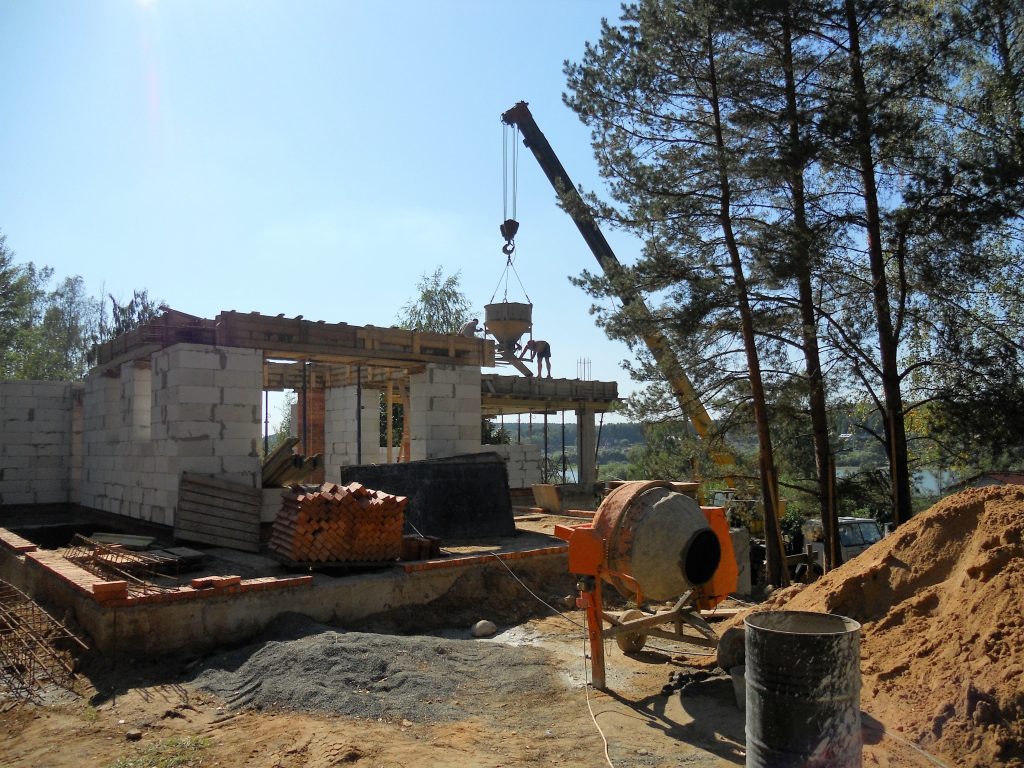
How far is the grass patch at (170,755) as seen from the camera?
199 inches

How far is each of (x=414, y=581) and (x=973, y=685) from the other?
6.66 m

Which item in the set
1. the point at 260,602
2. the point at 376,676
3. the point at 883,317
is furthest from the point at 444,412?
the point at 376,676

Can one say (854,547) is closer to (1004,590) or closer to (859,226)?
(859,226)

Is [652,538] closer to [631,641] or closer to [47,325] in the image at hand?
[631,641]

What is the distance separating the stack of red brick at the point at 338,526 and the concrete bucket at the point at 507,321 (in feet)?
40.0

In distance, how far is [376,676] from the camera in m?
6.58

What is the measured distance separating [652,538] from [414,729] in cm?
255

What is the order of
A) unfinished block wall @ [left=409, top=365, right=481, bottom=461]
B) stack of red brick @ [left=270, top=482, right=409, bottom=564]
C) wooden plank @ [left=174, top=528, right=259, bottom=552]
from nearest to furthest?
stack of red brick @ [left=270, top=482, right=409, bottom=564], wooden plank @ [left=174, top=528, right=259, bottom=552], unfinished block wall @ [left=409, top=365, right=481, bottom=461]

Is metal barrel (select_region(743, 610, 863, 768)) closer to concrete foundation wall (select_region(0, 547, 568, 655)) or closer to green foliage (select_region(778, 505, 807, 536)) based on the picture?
concrete foundation wall (select_region(0, 547, 568, 655))

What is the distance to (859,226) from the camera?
418 inches

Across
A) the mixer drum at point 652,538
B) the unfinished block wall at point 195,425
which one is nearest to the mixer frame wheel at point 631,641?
the mixer drum at point 652,538

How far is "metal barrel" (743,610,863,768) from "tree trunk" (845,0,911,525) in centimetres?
723

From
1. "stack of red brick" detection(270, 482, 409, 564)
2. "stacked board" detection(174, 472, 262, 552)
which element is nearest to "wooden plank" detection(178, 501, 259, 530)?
"stacked board" detection(174, 472, 262, 552)

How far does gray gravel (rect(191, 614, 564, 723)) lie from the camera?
19.9ft
